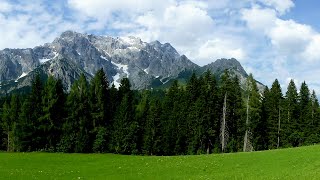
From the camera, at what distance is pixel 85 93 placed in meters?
88.1

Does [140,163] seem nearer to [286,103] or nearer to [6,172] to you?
[6,172]

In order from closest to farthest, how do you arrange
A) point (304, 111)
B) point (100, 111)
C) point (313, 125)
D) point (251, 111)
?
point (100, 111) < point (251, 111) < point (313, 125) < point (304, 111)

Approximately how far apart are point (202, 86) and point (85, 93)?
90.6 feet

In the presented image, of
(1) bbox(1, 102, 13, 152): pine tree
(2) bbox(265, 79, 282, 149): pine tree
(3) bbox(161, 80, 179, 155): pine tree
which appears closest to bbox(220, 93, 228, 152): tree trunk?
(3) bbox(161, 80, 179, 155): pine tree

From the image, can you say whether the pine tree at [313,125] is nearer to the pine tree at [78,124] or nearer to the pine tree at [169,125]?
the pine tree at [169,125]

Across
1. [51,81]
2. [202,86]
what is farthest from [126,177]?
[202,86]

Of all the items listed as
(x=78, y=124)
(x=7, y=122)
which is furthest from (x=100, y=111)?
(x=7, y=122)

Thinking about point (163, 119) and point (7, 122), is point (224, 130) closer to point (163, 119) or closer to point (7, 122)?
point (163, 119)

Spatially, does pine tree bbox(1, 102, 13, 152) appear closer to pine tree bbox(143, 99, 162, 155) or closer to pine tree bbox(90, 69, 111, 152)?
pine tree bbox(90, 69, 111, 152)

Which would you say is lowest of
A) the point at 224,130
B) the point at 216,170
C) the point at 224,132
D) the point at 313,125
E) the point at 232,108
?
the point at 216,170

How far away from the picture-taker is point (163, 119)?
310 ft

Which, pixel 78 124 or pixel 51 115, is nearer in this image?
pixel 51 115

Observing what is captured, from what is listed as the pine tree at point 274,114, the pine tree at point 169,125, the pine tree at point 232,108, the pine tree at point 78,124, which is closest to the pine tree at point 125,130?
the pine tree at point 78,124

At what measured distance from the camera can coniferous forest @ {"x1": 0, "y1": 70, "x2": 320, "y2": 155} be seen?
84.2m
